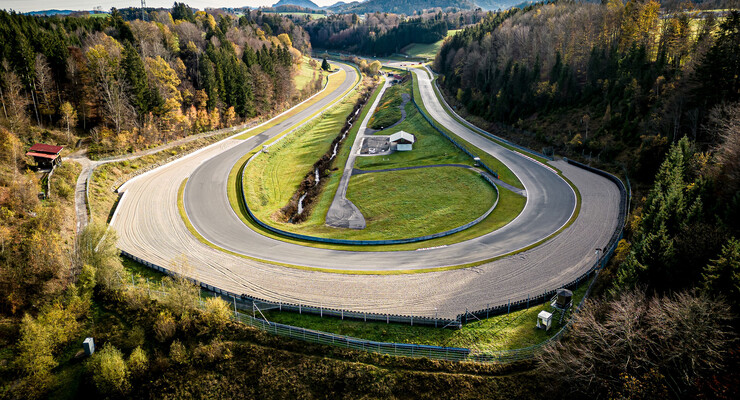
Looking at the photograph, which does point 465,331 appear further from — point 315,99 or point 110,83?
point 315,99

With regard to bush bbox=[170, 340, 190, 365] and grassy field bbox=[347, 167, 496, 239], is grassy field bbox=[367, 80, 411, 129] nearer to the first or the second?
grassy field bbox=[347, 167, 496, 239]

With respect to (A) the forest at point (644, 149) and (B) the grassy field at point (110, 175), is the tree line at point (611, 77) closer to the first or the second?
(A) the forest at point (644, 149)

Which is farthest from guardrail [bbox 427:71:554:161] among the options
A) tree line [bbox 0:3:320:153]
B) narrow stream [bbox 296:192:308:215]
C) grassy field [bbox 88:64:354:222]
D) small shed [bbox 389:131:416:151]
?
tree line [bbox 0:3:320:153]

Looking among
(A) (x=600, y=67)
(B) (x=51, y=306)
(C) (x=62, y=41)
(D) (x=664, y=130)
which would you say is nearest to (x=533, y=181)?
(D) (x=664, y=130)

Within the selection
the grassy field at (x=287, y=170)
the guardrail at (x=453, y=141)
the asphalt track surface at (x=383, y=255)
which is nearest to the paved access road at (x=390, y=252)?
the asphalt track surface at (x=383, y=255)

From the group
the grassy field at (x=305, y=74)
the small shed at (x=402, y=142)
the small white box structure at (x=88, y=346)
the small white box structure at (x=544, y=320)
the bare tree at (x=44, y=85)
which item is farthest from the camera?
the grassy field at (x=305, y=74)
